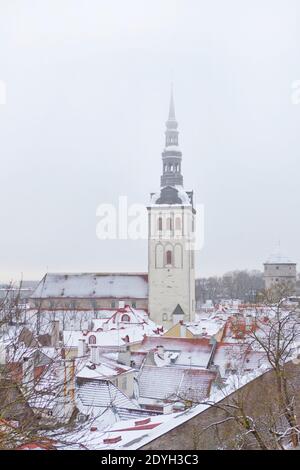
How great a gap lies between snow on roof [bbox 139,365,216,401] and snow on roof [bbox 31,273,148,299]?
20.5 meters

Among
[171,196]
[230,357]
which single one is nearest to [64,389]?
[230,357]

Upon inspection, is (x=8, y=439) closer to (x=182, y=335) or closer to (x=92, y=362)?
(x=92, y=362)

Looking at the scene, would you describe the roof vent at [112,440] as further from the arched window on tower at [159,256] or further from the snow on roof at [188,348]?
the arched window on tower at [159,256]

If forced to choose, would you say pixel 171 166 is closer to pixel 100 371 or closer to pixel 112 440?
pixel 100 371

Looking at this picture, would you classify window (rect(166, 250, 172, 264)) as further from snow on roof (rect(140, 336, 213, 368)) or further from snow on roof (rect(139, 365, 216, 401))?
snow on roof (rect(139, 365, 216, 401))

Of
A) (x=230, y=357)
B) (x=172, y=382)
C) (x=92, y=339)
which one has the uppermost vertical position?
(x=92, y=339)

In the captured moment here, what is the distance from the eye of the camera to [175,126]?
3669cm

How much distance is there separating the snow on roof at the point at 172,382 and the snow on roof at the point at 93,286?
20501mm

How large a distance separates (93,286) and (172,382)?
23726mm

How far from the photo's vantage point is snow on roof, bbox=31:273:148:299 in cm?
3788

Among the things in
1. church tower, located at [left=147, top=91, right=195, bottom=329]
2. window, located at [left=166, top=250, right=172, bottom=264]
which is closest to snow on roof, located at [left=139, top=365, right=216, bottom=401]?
church tower, located at [left=147, top=91, right=195, bottom=329]

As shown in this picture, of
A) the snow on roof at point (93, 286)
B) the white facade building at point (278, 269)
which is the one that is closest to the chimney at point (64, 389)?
the snow on roof at point (93, 286)

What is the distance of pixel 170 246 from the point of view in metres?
35.6
